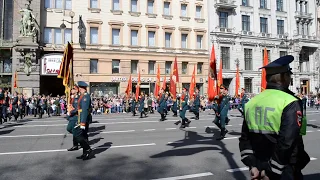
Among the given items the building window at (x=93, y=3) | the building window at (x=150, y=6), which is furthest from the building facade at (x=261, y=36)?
the building window at (x=93, y=3)

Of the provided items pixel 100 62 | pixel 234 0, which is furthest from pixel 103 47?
pixel 234 0

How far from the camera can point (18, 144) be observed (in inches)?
389

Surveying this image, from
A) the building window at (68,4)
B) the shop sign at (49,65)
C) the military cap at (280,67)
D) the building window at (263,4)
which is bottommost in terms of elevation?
the military cap at (280,67)

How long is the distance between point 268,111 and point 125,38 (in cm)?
3114

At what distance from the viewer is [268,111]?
282 centimetres

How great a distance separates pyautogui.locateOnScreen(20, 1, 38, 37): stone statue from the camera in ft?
90.1

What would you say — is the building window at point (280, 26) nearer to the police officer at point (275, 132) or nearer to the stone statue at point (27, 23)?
the stone statue at point (27, 23)

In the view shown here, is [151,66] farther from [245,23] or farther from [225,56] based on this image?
[245,23]

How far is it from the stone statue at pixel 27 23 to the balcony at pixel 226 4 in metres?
21.9

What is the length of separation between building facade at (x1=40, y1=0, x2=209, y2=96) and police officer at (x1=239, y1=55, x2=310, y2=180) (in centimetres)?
2898

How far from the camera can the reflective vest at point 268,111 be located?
2.75 metres

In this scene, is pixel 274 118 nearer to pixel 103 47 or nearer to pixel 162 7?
pixel 103 47

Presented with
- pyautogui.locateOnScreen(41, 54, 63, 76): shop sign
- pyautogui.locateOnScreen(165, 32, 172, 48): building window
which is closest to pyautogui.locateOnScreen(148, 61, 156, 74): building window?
pyautogui.locateOnScreen(165, 32, 172, 48): building window

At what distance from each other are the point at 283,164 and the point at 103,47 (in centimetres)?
3077
